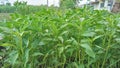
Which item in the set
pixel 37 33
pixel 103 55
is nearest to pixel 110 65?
pixel 103 55

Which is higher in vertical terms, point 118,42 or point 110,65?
point 118,42

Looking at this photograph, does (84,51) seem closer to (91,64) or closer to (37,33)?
(91,64)

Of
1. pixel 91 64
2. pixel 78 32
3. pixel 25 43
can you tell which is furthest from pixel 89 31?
pixel 25 43

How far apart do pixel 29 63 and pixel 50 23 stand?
0.23 m

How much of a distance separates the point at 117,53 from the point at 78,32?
0.75 ft

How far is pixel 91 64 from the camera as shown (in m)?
1.46

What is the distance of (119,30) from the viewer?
1.44 metres

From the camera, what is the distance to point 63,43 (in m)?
1.42

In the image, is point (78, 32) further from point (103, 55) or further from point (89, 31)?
point (103, 55)

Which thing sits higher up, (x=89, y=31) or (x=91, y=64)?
(x=89, y=31)

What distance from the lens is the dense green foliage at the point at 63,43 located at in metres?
1.39

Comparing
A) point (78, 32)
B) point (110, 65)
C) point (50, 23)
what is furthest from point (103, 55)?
point (50, 23)

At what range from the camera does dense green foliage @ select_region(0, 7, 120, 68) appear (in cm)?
139

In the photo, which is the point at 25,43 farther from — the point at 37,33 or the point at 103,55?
the point at 103,55
